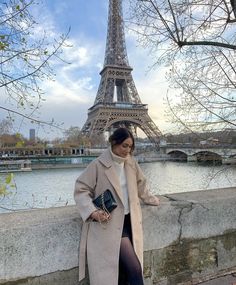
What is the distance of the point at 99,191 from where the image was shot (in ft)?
6.57

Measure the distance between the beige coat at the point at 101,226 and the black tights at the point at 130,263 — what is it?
0.05 metres

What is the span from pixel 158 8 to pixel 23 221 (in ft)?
9.09

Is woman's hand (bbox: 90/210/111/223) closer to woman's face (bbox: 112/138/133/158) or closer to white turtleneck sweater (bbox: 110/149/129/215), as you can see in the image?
white turtleneck sweater (bbox: 110/149/129/215)

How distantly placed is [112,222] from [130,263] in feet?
0.93

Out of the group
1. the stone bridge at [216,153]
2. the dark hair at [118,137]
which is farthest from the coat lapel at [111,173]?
the stone bridge at [216,153]

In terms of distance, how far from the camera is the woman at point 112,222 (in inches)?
76.2

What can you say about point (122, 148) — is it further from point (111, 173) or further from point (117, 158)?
point (111, 173)

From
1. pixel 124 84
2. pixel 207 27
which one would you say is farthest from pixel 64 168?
pixel 207 27

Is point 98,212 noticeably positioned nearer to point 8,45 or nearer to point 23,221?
point 23,221

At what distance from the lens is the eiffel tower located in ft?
135

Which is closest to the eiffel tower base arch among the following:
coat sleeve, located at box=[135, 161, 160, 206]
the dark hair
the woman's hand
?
coat sleeve, located at box=[135, 161, 160, 206]

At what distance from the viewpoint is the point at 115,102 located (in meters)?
43.6

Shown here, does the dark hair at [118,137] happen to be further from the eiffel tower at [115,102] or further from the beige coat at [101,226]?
the eiffel tower at [115,102]

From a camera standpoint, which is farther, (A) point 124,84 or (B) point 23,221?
(A) point 124,84
